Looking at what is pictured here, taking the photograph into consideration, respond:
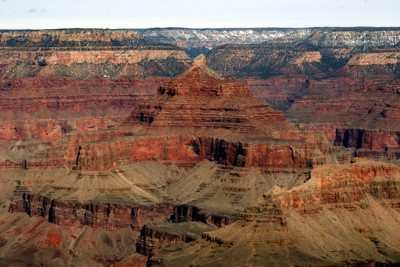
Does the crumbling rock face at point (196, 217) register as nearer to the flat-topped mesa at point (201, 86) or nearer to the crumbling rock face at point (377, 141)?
the flat-topped mesa at point (201, 86)

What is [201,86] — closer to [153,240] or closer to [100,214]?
[100,214]

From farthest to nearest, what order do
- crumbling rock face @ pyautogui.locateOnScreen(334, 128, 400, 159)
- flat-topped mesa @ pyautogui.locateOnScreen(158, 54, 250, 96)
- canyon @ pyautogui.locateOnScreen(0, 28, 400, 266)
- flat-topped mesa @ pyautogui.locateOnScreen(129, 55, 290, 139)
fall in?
1. crumbling rock face @ pyautogui.locateOnScreen(334, 128, 400, 159)
2. flat-topped mesa @ pyautogui.locateOnScreen(158, 54, 250, 96)
3. flat-topped mesa @ pyautogui.locateOnScreen(129, 55, 290, 139)
4. canyon @ pyautogui.locateOnScreen(0, 28, 400, 266)

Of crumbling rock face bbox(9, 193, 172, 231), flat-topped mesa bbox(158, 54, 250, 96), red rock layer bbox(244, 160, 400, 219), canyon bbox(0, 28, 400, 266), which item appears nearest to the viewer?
canyon bbox(0, 28, 400, 266)

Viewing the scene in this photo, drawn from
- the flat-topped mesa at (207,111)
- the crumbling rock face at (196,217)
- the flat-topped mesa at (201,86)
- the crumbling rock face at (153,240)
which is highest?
the flat-topped mesa at (201,86)

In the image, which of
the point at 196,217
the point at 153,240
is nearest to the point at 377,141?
the point at 196,217

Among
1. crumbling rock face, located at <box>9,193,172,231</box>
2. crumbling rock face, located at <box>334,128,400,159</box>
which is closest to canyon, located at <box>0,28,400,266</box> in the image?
crumbling rock face, located at <box>9,193,172,231</box>

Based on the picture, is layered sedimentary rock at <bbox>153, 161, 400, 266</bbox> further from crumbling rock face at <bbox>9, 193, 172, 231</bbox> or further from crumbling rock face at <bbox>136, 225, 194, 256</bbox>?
crumbling rock face at <bbox>9, 193, 172, 231</bbox>

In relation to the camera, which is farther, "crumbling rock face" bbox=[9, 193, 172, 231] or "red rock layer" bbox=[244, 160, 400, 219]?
"crumbling rock face" bbox=[9, 193, 172, 231]

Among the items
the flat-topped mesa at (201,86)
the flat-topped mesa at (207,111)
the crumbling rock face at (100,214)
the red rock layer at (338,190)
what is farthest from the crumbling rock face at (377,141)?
the red rock layer at (338,190)

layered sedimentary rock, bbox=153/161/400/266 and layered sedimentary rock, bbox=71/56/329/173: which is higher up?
layered sedimentary rock, bbox=71/56/329/173
